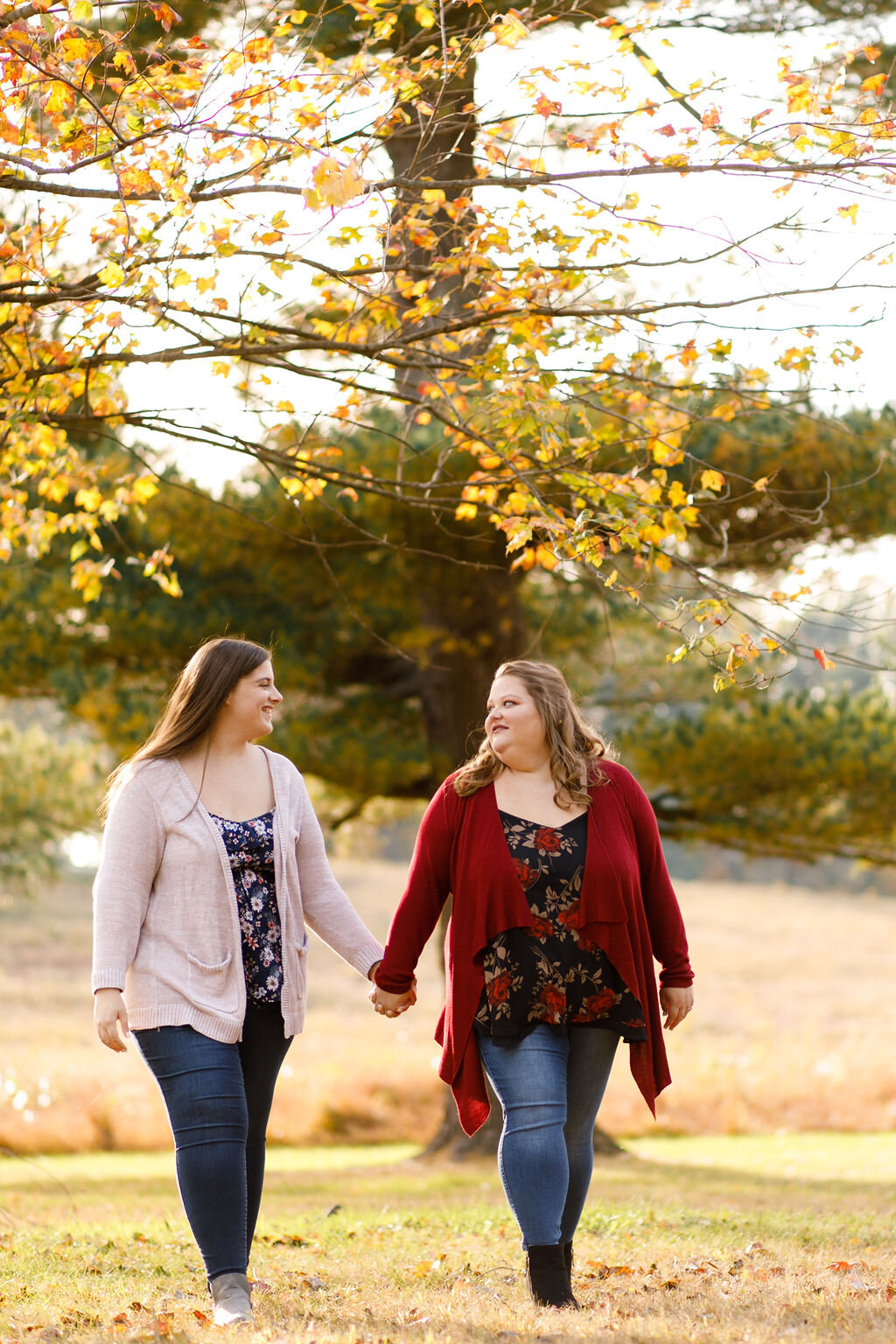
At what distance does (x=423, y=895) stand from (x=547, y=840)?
0.41 metres

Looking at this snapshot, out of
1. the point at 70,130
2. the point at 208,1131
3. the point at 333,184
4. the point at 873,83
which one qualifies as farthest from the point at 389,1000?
the point at 873,83

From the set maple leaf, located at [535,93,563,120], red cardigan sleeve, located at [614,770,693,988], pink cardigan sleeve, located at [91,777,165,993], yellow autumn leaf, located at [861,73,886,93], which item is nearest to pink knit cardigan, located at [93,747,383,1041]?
pink cardigan sleeve, located at [91,777,165,993]

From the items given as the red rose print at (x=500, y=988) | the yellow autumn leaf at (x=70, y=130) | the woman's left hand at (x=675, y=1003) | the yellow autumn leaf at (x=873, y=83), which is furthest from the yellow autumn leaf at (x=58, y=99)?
the woman's left hand at (x=675, y=1003)

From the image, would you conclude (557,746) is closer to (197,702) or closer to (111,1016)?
(197,702)

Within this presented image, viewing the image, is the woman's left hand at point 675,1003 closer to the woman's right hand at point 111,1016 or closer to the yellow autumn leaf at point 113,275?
the woman's right hand at point 111,1016

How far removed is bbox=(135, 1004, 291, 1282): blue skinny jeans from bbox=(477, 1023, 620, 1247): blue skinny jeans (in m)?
0.68

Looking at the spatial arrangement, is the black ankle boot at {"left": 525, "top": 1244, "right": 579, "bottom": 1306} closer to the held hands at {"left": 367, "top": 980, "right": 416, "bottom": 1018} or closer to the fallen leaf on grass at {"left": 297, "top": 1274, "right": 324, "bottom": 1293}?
the held hands at {"left": 367, "top": 980, "right": 416, "bottom": 1018}

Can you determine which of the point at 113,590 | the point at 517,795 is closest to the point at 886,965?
the point at 113,590

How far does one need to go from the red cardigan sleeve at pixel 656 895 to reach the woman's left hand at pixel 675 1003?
0.02 meters

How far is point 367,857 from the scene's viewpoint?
1420 centimetres

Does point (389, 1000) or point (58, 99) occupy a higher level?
point (58, 99)

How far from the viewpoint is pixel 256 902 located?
377 cm

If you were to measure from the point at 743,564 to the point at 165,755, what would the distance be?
666 cm

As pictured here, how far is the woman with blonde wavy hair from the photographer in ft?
11.8
